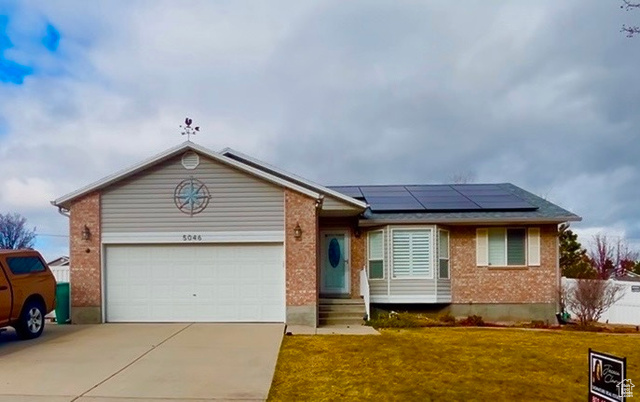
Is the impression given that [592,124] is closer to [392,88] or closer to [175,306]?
[392,88]

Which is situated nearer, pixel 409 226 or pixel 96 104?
pixel 409 226

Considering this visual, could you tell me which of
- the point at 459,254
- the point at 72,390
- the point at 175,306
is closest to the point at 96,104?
the point at 175,306

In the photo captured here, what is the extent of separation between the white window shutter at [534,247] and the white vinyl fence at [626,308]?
4.63 ft

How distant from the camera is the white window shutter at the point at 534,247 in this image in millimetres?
15695

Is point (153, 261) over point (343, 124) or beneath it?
beneath

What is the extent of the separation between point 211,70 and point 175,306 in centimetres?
729

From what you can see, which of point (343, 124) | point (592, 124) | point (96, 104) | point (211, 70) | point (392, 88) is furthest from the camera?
point (343, 124)

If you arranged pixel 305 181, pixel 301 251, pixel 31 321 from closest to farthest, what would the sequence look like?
pixel 31 321 → pixel 301 251 → pixel 305 181

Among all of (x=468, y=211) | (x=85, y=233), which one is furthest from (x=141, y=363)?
(x=468, y=211)

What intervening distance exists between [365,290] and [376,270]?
4.09 feet

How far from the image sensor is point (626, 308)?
16609mm

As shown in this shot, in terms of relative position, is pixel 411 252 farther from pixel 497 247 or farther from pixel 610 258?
pixel 610 258

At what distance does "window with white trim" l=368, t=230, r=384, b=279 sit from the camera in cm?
1580

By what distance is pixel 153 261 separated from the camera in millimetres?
13797
